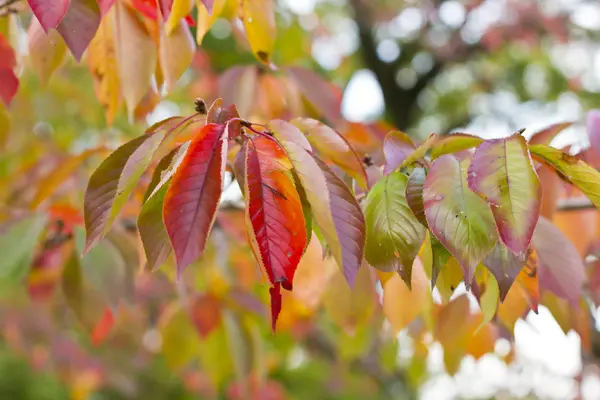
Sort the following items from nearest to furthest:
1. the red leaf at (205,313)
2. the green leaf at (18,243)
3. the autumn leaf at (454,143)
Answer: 1. the autumn leaf at (454,143)
2. the green leaf at (18,243)
3. the red leaf at (205,313)

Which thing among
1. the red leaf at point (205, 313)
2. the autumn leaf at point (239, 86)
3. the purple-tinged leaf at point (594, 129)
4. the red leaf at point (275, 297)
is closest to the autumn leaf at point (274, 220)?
the red leaf at point (275, 297)

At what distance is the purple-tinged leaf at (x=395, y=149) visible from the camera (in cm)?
62

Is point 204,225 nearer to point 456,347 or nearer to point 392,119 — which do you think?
point 456,347

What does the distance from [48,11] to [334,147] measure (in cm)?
28

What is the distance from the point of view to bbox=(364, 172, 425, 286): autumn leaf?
1.85 ft

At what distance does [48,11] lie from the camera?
1.82ft

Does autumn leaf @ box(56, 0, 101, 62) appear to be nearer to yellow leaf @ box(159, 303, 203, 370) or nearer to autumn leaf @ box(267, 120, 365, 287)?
autumn leaf @ box(267, 120, 365, 287)

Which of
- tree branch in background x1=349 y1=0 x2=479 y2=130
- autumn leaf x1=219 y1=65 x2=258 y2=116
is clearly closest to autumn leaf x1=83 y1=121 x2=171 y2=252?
autumn leaf x1=219 y1=65 x2=258 y2=116

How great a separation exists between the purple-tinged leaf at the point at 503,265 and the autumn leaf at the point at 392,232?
6 centimetres

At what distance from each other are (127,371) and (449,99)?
2470 mm

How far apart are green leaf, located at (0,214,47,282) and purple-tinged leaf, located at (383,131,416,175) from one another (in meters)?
0.62

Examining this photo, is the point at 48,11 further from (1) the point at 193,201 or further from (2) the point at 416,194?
(2) the point at 416,194

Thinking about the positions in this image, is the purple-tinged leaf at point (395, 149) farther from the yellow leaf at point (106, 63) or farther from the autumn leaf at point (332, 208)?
the yellow leaf at point (106, 63)

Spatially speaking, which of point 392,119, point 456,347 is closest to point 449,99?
point 392,119
